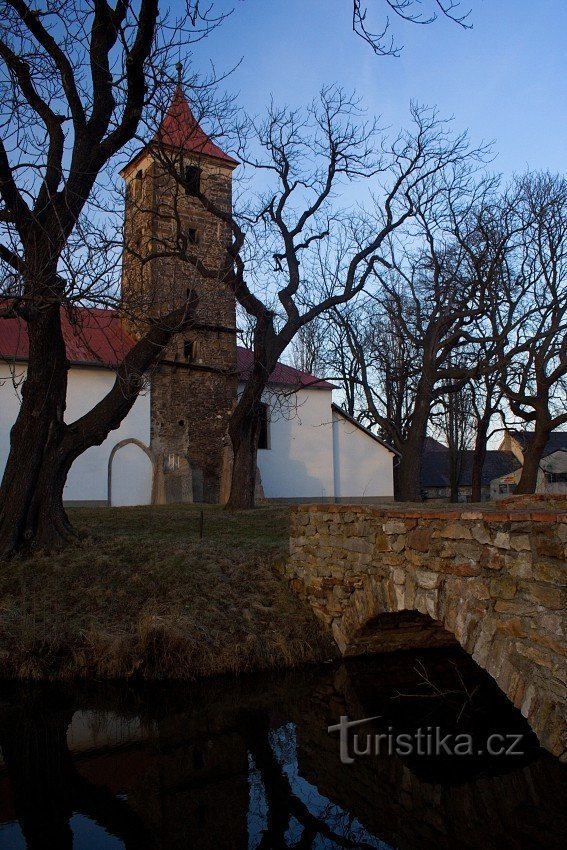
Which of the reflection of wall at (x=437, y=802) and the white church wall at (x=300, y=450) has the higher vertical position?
the white church wall at (x=300, y=450)

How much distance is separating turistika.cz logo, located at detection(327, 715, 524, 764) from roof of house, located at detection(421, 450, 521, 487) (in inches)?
1513

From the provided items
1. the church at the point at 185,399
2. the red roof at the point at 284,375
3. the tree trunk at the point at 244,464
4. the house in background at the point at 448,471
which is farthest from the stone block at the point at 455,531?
the house in background at the point at 448,471

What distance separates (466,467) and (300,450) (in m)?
22.2

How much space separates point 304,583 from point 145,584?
7.00 ft

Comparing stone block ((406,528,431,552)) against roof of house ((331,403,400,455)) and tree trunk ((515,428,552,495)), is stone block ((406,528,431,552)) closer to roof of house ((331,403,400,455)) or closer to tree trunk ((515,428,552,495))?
tree trunk ((515,428,552,495))

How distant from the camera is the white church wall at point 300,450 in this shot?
1018 inches

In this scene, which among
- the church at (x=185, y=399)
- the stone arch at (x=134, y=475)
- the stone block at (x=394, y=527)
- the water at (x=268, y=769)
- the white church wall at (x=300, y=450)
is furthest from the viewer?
the white church wall at (x=300, y=450)

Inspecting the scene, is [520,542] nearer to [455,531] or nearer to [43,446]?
[455,531]

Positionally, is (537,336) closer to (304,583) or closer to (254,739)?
(304,583)

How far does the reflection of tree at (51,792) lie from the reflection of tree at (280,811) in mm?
838

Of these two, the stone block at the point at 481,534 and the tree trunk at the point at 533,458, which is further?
the tree trunk at the point at 533,458

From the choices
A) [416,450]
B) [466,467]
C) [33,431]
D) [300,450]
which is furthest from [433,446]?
[33,431]

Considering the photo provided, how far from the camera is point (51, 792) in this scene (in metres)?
5.00

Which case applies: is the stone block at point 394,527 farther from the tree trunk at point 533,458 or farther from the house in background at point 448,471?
the house in background at point 448,471
